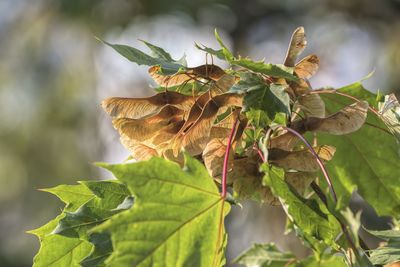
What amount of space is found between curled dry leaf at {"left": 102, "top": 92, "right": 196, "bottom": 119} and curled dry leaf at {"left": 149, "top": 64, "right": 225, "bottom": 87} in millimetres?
20

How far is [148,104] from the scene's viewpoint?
0.75 m

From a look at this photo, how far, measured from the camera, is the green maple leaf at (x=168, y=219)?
0.61m

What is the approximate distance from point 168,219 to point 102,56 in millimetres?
4563

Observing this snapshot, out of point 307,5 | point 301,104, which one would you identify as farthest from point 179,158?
point 307,5

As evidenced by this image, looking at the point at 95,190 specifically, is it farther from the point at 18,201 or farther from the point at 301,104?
the point at 18,201

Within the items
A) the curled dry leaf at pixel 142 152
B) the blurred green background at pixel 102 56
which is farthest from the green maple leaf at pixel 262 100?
the blurred green background at pixel 102 56

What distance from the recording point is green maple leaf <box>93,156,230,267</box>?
610 mm

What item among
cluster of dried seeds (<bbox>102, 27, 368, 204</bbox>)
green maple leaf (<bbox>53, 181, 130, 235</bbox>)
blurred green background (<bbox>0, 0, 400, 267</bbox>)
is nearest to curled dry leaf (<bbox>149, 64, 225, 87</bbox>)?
cluster of dried seeds (<bbox>102, 27, 368, 204</bbox>)

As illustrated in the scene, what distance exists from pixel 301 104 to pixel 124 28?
4.16m

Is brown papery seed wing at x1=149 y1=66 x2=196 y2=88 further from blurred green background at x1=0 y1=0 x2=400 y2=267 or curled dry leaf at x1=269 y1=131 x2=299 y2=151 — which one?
blurred green background at x1=0 y1=0 x2=400 y2=267

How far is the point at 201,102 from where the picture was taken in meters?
0.72

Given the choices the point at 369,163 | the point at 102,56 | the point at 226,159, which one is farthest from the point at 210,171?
the point at 102,56

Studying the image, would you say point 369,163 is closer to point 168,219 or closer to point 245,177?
point 245,177

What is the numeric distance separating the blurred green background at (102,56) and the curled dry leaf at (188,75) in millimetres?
2711
